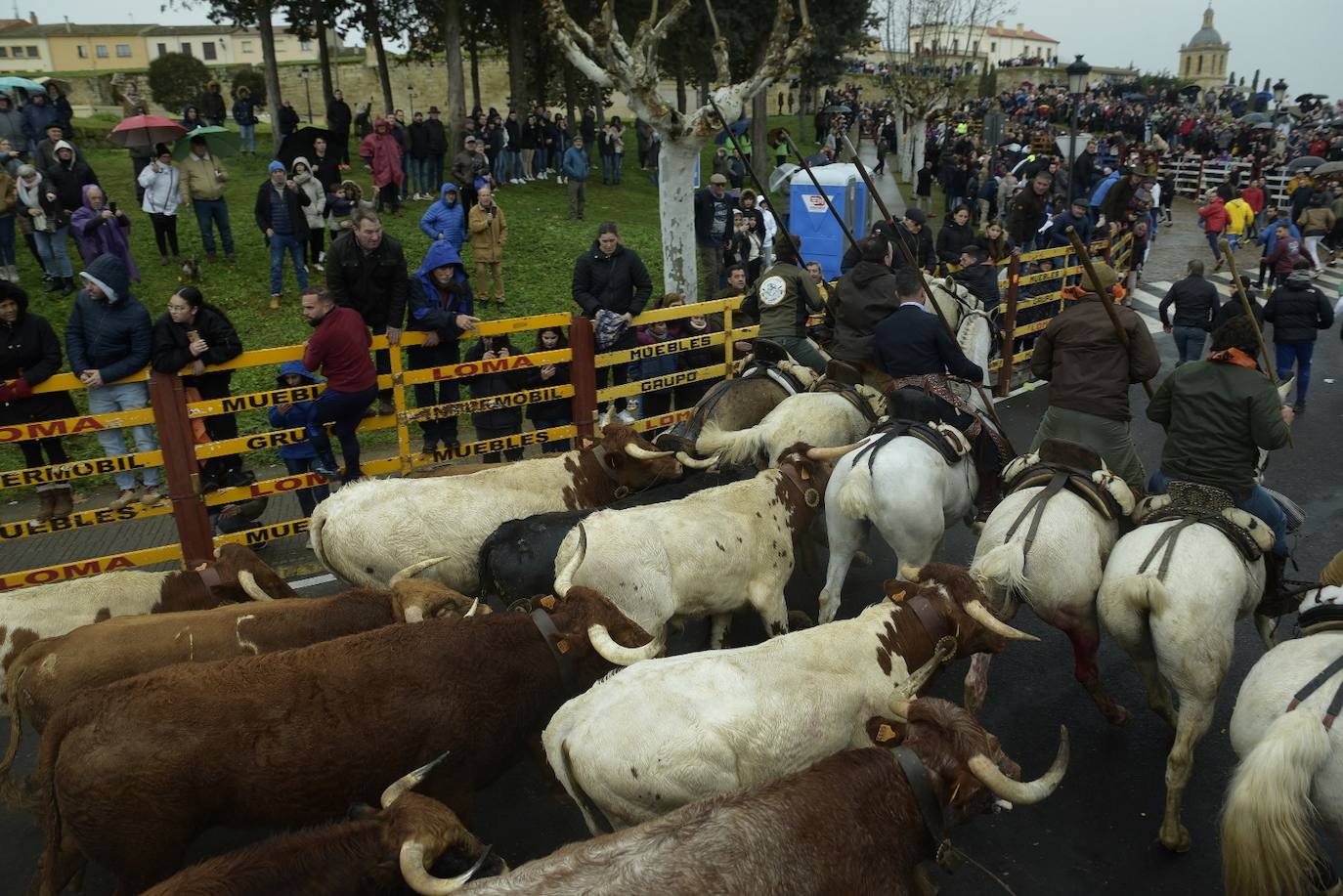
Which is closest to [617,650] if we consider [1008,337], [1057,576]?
[1057,576]

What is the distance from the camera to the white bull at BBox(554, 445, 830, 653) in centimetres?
554

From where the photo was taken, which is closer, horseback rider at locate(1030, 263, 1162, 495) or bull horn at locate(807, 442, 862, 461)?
bull horn at locate(807, 442, 862, 461)

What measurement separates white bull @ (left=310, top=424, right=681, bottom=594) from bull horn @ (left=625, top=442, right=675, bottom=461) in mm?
14

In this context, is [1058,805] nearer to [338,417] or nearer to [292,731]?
[292,731]

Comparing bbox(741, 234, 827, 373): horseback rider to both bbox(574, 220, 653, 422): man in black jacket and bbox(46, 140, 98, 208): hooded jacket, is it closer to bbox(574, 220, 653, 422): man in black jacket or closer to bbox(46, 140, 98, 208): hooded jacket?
bbox(574, 220, 653, 422): man in black jacket

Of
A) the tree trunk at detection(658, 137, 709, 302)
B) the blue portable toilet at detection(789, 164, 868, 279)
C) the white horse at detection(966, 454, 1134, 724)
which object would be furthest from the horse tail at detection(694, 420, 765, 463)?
the blue portable toilet at detection(789, 164, 868, 279)

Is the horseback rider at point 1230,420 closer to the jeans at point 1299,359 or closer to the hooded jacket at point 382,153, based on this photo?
the jeans at point 1299,359

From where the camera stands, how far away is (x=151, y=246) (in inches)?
618

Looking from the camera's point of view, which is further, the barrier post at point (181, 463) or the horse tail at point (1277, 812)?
the barrier post at point (181, 463)

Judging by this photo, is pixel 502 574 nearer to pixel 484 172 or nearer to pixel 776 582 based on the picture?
pixel 776 582

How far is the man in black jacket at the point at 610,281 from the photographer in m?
9.19

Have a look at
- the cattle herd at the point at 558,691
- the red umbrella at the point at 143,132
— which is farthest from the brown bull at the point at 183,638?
the red umbrella at the point at 143,132

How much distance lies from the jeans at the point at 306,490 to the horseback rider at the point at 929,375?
456 cm

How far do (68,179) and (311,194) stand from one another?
311 cm
